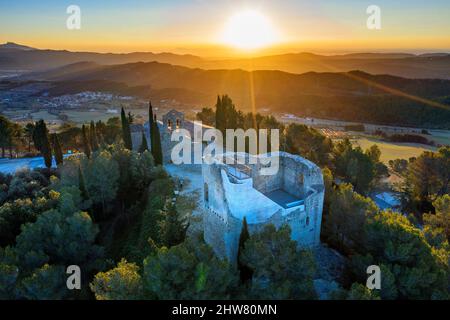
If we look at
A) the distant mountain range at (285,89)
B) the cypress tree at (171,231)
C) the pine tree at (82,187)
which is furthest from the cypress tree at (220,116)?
the distant mountain range at (285,89)

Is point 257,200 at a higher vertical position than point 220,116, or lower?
lower

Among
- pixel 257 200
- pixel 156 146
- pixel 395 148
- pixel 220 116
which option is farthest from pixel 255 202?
pixel 395 148

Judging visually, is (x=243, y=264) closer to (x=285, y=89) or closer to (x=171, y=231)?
(x=171, y=231)

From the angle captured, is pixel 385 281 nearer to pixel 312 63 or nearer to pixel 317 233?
pixel 317 233

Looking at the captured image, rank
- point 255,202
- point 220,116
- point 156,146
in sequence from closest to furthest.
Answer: point 255,202 < point 156,146 < point 220,116

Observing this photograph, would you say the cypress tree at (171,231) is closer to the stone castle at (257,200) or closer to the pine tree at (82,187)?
the stone castle at (257,200)

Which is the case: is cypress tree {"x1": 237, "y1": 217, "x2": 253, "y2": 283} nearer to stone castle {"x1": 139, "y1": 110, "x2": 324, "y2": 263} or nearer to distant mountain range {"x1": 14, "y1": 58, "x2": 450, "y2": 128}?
stone castle {"x1": 139, "y1": 110, "x2": 324, "y2": 263}
